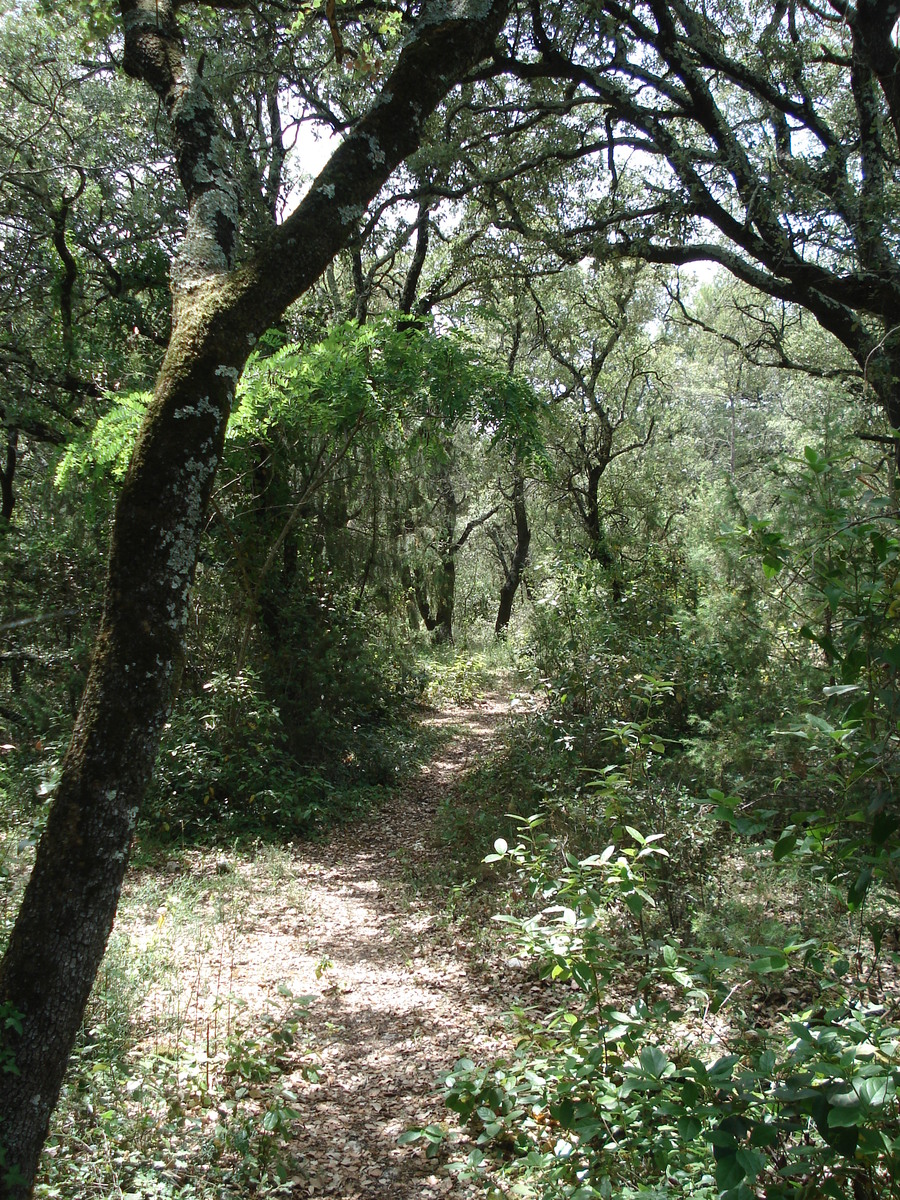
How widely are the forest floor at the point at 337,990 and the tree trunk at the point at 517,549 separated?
33.7 feet

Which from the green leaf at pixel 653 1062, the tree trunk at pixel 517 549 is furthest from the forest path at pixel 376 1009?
the tree trunk at pixel 517 549

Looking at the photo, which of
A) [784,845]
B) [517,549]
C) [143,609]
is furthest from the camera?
[517,549]

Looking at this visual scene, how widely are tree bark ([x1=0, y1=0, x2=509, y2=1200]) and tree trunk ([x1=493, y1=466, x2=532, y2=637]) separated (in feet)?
39.8

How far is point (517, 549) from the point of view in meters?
18.7

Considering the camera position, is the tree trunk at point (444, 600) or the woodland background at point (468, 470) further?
the tree trunk at point (444, 600)

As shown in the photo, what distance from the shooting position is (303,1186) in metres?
3.03

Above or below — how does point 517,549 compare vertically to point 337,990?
above

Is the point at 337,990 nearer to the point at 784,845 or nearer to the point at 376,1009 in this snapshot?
the point at 376,1009

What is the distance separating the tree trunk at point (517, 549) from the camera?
17000mm

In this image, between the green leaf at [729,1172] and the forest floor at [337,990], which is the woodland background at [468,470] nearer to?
the forest floor at [337,990]

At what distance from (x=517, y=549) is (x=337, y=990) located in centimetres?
1475

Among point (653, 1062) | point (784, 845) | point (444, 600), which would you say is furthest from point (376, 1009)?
point (444, 600)

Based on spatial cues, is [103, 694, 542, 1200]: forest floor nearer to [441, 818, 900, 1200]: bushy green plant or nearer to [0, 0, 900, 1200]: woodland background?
[0, 0, 900, 1200]: woodland background

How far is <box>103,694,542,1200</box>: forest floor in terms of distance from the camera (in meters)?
3.30
